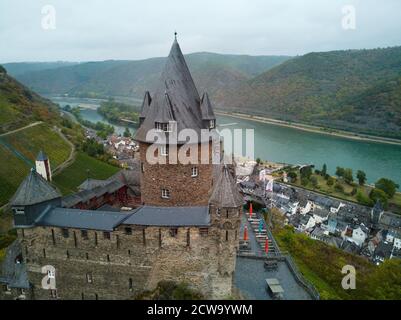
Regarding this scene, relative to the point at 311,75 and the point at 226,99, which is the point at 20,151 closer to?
the point at 226,99

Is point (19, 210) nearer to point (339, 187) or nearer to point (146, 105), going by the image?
point (146, 105)

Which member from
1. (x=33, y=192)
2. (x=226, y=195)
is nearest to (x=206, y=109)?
(x=226, y=195)

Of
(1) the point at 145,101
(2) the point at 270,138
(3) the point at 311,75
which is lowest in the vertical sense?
(2) the point at 270,138

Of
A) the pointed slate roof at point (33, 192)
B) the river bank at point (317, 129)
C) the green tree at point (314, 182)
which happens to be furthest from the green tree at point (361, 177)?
the pointed slate roof at point (33, 192)

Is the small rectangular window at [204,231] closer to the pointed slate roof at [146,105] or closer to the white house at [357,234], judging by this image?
the pointed slate roof at [146,105]
